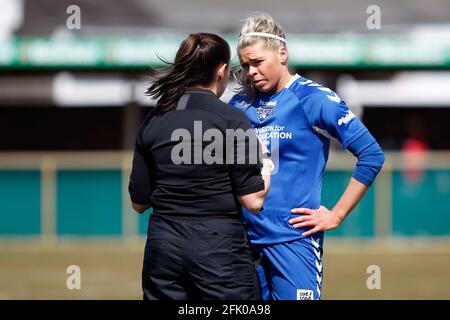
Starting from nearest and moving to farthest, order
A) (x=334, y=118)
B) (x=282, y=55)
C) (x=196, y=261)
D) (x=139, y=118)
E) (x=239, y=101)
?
1. (x=196, y=261)
2. (x=334, y=118)
3. (x=282, y=55)
4. (x=239, y=101)
5. (x=139, y=118)

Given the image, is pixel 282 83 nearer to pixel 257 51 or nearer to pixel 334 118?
pixel 257 51

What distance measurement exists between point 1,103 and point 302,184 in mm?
15606

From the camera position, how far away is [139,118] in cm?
1912

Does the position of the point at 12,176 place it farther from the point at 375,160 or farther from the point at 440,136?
the point at 375,160

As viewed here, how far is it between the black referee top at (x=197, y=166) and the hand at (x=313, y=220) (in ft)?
1.84

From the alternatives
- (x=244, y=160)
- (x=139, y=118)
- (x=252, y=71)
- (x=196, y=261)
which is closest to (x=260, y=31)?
(x=252, y=71)

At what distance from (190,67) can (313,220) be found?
106cm

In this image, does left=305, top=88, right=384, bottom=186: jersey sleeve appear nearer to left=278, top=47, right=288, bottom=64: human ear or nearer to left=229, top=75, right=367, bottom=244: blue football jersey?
left=229, top=75, right=367, bottom=244: blue football jersey

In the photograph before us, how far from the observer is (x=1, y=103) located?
1959 cm

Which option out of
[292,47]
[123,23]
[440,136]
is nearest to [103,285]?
[292,47]

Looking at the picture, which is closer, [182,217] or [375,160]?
[182,217]

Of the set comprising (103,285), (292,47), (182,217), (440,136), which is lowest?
(103,285)

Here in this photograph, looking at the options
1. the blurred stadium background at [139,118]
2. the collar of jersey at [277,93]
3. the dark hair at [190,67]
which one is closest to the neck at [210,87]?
the dark hair at [190,67]
